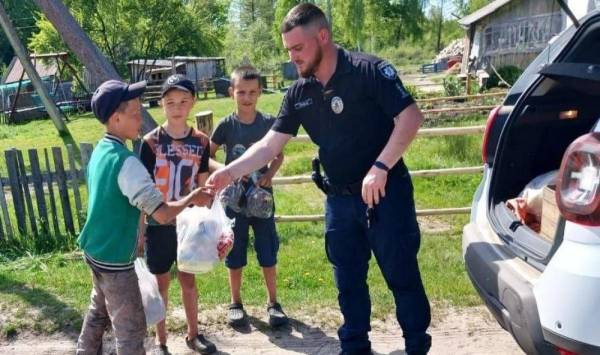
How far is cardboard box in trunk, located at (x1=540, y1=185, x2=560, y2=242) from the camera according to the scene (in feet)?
8.84

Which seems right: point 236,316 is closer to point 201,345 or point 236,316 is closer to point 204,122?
point 201,345

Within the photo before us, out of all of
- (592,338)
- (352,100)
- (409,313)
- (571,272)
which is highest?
(352,100)

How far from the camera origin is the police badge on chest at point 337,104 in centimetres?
314

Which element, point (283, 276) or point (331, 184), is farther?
point (283, 276)

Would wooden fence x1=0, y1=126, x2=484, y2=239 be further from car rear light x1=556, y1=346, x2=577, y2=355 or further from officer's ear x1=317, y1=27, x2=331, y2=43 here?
car rear light x1=556, y1=346, x2=577, y2=355

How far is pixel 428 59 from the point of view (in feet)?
216

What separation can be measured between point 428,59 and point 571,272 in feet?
217

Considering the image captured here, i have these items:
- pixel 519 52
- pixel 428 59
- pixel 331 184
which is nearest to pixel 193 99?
pixel 331 184

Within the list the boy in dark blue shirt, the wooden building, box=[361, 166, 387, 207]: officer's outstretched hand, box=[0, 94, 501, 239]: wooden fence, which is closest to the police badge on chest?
box=[361, 166, 387, 207]: officer's outstretched hand

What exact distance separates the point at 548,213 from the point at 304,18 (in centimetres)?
148

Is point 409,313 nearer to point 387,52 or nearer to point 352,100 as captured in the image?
point 352,100

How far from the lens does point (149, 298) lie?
10.9 feet

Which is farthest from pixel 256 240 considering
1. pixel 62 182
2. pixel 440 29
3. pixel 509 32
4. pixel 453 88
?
pixel 440 29

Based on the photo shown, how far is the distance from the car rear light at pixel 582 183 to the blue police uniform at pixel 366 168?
3.21 feet
